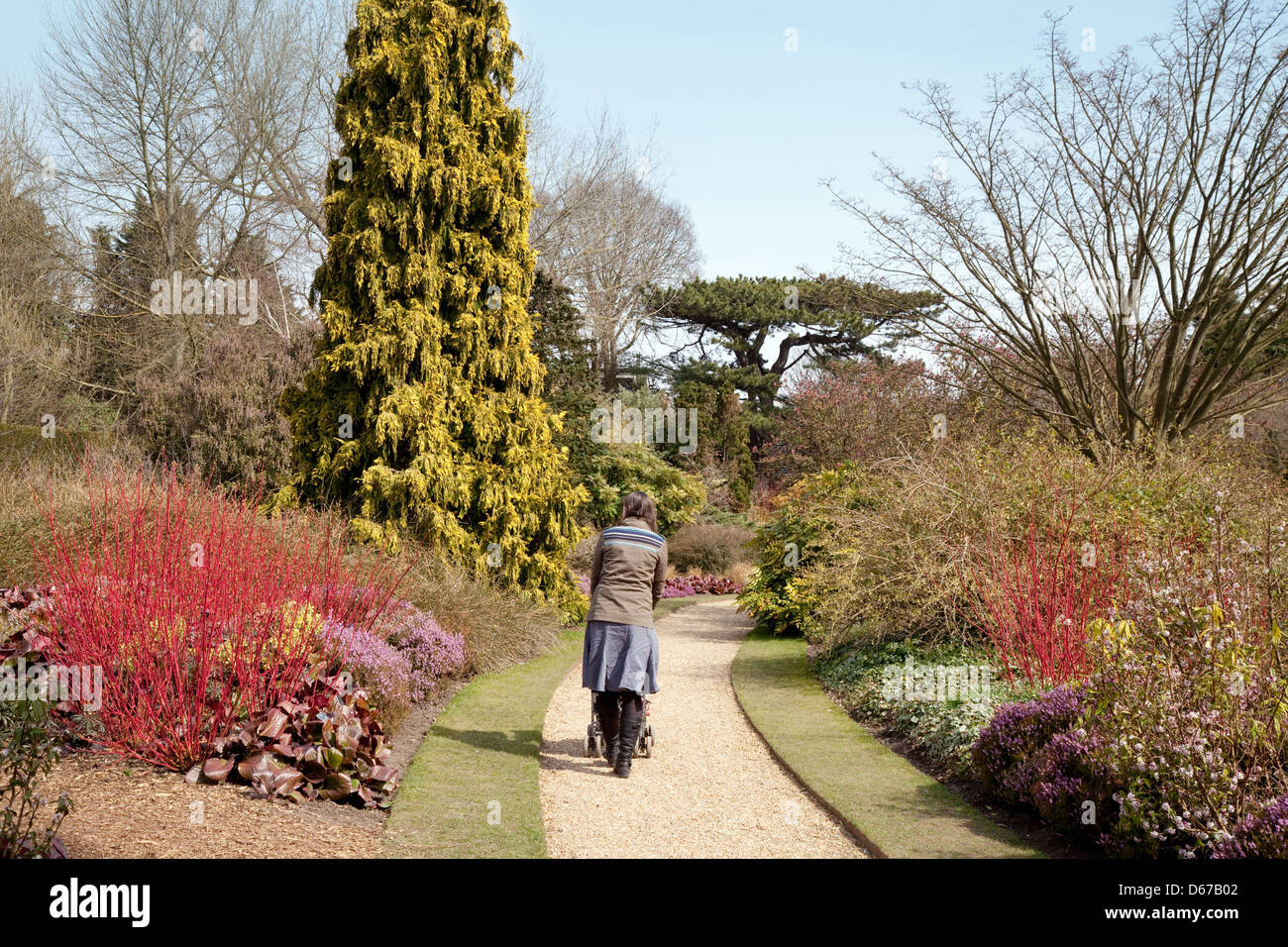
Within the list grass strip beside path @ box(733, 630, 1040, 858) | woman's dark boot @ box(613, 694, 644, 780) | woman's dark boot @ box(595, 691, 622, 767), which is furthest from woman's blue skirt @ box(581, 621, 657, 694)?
grass strip beside path @ box(733, 630, 1040, 858)

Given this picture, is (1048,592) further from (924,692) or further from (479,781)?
(479,781)

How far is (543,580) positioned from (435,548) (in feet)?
6.71

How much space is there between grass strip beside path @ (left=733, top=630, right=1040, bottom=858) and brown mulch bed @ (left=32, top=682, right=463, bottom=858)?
2.67 m

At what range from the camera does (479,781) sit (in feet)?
18.7

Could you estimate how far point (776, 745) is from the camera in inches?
268

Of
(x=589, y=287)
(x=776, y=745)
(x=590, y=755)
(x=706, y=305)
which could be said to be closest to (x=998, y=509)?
(x=776, y=745)

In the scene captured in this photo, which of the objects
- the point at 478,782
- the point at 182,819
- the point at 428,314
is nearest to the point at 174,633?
the point at 182,819

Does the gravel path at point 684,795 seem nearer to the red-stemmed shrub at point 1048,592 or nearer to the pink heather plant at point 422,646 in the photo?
the pink heather plant at point 422,646

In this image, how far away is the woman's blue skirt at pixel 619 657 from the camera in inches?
231

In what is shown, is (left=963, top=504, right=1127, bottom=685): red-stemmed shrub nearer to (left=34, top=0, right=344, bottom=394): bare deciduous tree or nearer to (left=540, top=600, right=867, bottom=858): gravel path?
(left=540, top=600, right=867, bottom=858): gravel path

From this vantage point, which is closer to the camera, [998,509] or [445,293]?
[998,509]

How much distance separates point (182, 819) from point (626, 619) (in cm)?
269

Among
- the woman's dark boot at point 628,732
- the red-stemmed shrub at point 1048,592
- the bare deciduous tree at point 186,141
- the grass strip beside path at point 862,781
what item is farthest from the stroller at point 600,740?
the bare deciduous tree at point 186,141
